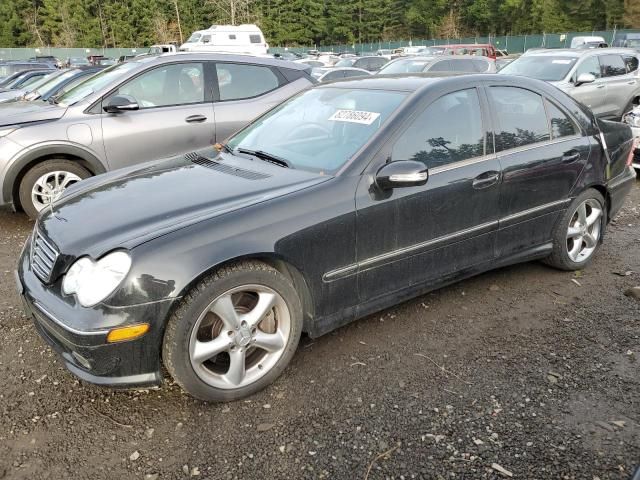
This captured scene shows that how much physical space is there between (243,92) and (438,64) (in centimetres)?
831

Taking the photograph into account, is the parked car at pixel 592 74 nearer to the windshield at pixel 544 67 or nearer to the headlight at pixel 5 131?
the windshield at pixel 544 67

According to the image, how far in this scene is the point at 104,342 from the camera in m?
2.39

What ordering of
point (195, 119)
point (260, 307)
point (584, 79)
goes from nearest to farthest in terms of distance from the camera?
point (260, 307) → point (195, 119) → point (584, 79)

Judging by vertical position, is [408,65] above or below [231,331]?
above

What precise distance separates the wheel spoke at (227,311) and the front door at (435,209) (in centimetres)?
78

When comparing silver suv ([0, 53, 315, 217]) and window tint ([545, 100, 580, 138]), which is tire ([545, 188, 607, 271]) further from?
silver suv ([0, 53, 315, 217])

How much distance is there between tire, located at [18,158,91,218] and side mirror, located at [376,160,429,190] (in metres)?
3.82

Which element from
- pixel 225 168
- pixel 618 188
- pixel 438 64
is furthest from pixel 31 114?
pixel 438 64

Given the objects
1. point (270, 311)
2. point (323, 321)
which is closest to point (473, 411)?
point (323, 321)

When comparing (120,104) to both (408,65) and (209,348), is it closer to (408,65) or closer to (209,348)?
(209,348)

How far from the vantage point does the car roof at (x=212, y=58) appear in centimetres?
598

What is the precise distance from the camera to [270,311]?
285 centimetres

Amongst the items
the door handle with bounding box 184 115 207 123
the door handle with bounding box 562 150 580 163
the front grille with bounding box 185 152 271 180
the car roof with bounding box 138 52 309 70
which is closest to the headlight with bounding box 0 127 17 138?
the car roof with bounding box 138 52 309 70

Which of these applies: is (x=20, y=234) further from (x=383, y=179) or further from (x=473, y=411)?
(x=473, y=411)
